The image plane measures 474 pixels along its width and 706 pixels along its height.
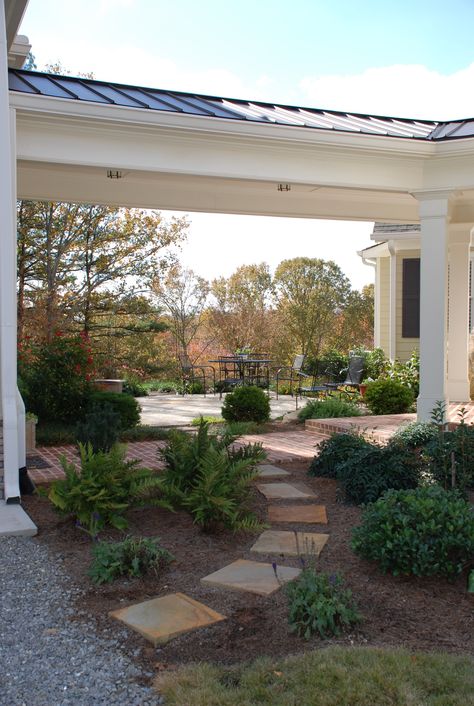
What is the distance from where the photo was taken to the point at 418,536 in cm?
321

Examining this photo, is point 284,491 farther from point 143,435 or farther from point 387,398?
point 387,398

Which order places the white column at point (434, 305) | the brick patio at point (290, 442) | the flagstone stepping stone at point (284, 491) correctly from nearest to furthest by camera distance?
the flagstone stepping stone at point (284, 491) < the brick patio at point (290, 442) < the white column at point (434, 305)

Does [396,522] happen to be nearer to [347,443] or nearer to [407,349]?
[347,443]

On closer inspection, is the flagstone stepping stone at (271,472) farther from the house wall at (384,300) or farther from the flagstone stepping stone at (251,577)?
the house wall at (384,300)

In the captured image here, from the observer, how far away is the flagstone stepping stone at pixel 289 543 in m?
3.68

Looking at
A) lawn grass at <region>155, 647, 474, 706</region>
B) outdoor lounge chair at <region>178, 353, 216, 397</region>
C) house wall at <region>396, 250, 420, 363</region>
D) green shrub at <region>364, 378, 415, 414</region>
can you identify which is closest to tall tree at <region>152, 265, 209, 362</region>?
outdoor lounge chair at <region>178, 353, 216, 397</region>

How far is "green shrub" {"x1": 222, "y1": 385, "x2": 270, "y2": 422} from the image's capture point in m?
8.89

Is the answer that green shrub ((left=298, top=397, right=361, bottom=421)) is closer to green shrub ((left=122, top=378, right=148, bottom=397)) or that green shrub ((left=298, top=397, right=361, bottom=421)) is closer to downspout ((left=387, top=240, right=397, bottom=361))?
downspout ((left=387, top=240, right=397, bottom=361))

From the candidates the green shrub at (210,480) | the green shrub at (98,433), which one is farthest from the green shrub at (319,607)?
the green shrub at (98,433)

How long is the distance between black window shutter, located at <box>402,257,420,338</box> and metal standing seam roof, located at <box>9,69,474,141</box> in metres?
4.90

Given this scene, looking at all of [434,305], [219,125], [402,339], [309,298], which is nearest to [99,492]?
[219,125]

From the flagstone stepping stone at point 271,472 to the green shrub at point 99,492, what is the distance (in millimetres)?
1535

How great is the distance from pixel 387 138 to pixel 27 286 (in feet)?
33.2

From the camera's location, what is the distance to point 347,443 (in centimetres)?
554
